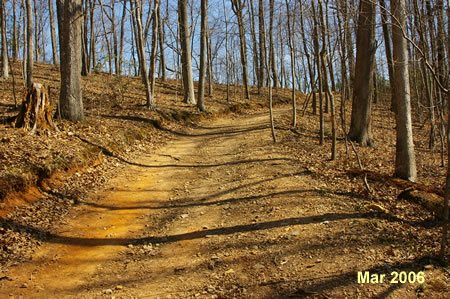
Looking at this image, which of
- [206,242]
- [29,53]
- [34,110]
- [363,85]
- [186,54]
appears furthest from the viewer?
[186,54]

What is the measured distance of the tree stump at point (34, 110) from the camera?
839 centimetres

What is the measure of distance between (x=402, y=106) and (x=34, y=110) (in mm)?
9267

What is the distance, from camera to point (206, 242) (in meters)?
5.24

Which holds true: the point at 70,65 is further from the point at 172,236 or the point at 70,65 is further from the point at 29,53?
the point at 172,236

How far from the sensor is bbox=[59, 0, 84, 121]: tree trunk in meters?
10.1

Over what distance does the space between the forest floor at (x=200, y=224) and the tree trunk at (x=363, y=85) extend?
2.08 meters

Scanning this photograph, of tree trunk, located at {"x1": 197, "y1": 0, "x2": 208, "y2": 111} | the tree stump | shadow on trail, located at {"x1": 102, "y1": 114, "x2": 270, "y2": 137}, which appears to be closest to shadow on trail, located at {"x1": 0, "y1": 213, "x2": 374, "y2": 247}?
the tree stump

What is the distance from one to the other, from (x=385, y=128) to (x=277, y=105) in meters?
8.83

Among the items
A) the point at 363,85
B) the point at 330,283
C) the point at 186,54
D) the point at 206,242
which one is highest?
the point at 186,54

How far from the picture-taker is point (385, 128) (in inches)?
734

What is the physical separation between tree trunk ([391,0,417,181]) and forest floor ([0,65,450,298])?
1.98 ft

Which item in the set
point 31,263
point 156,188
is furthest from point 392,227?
point 31,263

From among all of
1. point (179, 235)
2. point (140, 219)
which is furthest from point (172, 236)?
point (140, 219)

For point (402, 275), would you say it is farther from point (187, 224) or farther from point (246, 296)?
point (187, 224)
